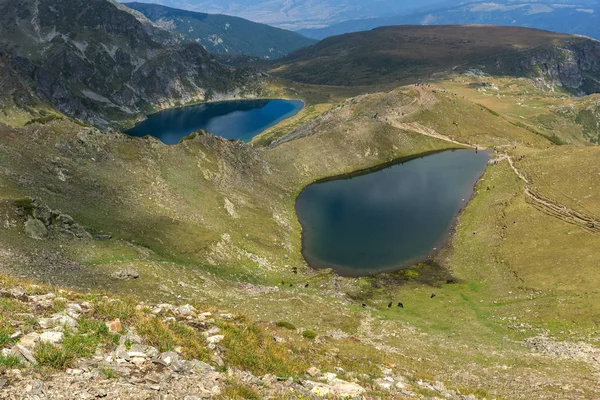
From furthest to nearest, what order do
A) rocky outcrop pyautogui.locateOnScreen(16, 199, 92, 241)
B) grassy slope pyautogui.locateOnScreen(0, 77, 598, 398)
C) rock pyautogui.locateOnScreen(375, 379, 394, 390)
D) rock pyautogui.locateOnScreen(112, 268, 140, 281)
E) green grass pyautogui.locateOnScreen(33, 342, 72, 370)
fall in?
rocky outcrop pyautogui.locateOnScreen(16, 199, 92, 241), rock pyautogui.locateOnScreen(112, 268, 140, 281), grassy slope pyautogui.locateOnScreen(0, 77, 598, 398), rock pyautogui.locateOnScreen(375, 379, 394, 390), green grass pyautogui.locateOnScreen(33, 342, 72, 370)

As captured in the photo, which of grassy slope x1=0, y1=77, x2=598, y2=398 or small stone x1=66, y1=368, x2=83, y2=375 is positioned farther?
grassy slope x1=0, y1=77, x2=598, y2=398

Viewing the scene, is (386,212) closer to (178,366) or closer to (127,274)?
(127,274)

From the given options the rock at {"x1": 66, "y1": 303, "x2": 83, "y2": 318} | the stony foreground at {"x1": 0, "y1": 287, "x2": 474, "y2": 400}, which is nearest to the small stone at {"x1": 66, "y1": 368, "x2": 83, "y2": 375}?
the stony foreground at {"x1": 0, "y1": 287, "x2": 474, "y2": 400}

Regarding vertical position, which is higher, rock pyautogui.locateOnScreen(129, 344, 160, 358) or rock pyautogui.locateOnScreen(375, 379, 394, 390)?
rock pyautogui.locateOnScreen(129, 344, 160, 358)

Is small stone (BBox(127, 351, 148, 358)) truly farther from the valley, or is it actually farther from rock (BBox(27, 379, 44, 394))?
rock (BBox(27, 379, 44, 394))

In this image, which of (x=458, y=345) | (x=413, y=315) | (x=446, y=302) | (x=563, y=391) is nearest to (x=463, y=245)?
(x=446, y=302)

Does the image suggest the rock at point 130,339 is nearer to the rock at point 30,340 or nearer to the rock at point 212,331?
the rock at point 30,340
